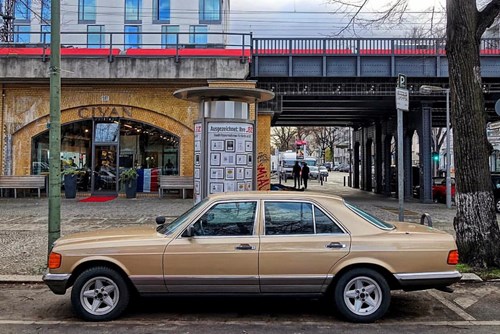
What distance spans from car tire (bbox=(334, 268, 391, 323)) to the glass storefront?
16633mm

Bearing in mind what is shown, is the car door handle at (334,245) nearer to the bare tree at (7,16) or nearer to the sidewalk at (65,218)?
the sidewalk at (65,218)

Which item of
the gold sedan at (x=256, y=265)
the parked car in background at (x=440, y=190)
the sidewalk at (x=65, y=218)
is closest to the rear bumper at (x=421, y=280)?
the gold sedan at (x=256, y=265)

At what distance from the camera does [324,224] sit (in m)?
5.35

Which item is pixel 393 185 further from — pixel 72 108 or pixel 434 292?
pixel 434 292

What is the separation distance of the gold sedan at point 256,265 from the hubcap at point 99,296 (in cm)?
1

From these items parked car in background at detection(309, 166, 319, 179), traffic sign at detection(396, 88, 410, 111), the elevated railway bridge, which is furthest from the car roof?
parked car in background at detection(309, 166, 319, 179)

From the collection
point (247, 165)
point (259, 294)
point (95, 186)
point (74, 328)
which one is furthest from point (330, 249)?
point (95, 186)

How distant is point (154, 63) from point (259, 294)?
16058 millimetres

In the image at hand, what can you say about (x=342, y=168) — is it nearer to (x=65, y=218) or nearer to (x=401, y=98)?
(x=65, y=218)

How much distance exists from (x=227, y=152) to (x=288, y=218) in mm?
6537

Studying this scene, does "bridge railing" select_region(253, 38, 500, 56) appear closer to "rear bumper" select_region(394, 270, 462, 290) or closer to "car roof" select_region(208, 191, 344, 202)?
"car roof" select_region(208, 191, 344, 202)

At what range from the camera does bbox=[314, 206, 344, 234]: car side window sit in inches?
209

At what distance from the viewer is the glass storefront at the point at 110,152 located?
69.3 feet

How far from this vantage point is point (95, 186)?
21.2 m
